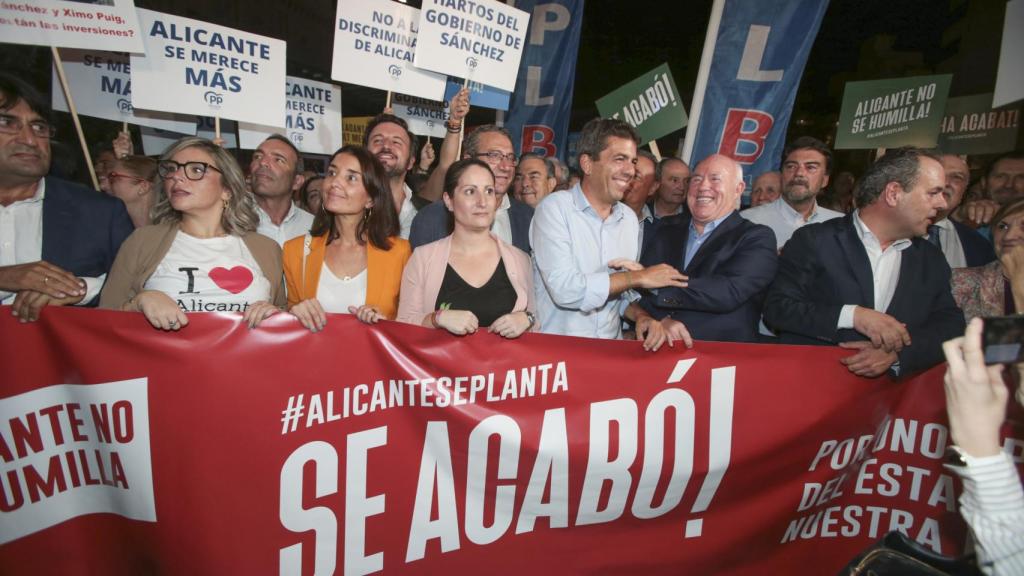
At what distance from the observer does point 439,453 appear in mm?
2594

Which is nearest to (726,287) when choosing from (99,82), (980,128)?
(99,82)

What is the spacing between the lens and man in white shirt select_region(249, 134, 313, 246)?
4371 mm

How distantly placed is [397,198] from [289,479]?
8.25 feet

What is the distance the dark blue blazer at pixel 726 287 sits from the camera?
3.04 meters

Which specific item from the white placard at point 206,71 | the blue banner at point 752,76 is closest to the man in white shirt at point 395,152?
the white placard at point 206,71

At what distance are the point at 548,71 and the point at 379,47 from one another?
11.0 ft

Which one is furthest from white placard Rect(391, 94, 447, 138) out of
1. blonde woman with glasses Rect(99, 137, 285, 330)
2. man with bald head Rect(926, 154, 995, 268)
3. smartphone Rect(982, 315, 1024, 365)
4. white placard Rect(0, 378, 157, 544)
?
smartphone Rect(982, 315, 1024, 365)

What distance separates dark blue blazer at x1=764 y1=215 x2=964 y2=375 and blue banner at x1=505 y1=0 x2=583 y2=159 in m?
4.93

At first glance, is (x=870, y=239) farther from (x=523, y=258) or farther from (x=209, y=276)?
(x=209, y=276)

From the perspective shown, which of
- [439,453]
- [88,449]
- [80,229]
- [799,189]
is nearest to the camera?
[88,449]

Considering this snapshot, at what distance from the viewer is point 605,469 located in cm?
273

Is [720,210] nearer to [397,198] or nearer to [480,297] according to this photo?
[480,297]

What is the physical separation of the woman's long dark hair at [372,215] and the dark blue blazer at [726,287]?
151 cm

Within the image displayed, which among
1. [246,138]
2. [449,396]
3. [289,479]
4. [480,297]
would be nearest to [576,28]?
[246,138]
